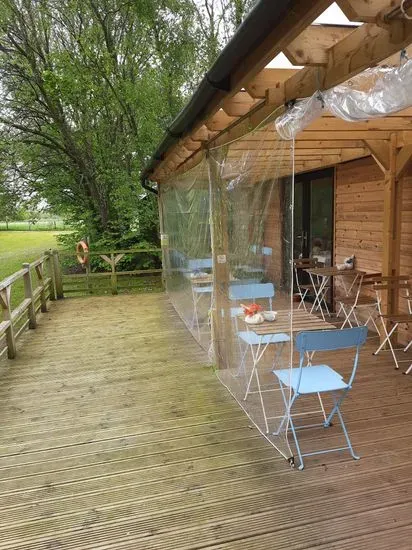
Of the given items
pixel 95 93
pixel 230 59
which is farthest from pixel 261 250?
pixel 95 93

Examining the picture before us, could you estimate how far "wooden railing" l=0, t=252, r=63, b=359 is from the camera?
4457 millimetres

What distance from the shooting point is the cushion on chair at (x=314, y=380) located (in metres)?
2.45

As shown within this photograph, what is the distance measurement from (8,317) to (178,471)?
2.98 meters

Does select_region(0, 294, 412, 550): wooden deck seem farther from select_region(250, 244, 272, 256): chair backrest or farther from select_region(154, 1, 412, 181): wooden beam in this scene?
select_region(154, 1, 412, 181): wooden beam

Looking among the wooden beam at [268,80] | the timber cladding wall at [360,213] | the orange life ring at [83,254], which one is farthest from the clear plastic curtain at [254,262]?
the orange life ring at [83,254]

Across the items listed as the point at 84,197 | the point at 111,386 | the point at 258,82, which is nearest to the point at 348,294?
the point at 111,386

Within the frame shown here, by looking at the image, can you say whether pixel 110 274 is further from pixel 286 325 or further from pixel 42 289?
pixel 286 325

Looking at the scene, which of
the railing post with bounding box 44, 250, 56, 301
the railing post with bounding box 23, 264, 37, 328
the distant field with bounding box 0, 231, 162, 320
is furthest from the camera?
the distant field with bounding box 0, 231, 162, 320

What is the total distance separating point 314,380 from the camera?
102 inches

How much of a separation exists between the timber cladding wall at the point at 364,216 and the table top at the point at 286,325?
198cm

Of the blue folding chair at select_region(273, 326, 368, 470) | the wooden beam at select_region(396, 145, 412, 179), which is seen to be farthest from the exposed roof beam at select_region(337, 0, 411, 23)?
the wooden beam at select_region(396, 145, 412, 179)

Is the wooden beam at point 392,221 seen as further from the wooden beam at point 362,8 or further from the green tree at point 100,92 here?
the green tree at point 100,92

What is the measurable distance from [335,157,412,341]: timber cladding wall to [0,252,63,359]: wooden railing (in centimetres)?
433

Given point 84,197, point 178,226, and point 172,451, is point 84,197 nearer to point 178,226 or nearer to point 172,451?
point 178,226
